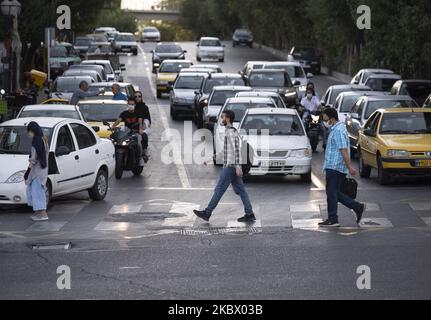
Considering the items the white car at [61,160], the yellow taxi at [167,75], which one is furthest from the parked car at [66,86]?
the white car at [61,160]

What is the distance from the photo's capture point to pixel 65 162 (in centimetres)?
2011

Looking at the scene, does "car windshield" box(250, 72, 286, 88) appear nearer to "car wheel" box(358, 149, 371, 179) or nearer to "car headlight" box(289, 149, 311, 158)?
"car wheel" box(358, 149, 371, 179)

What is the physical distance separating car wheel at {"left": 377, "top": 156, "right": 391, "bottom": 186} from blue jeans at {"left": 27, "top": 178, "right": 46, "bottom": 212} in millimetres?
7418

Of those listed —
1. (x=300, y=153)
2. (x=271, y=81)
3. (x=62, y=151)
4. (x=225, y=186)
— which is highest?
(x=62, y=151)

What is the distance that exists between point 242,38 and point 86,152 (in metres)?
80.6

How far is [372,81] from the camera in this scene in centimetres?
4188

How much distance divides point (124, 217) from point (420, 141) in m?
7.00

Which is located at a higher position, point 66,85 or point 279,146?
point 279,146

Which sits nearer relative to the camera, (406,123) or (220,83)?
(406,123)

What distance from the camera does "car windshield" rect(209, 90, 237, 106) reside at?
35.0m

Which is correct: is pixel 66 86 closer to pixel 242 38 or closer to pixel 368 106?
pixel 368 106

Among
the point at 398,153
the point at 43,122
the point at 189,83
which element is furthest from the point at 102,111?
the point at 189,83

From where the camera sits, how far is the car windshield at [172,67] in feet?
172

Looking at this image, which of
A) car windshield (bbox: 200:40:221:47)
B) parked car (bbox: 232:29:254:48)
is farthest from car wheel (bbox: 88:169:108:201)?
parked car (bbox: 232:29:254:48)
